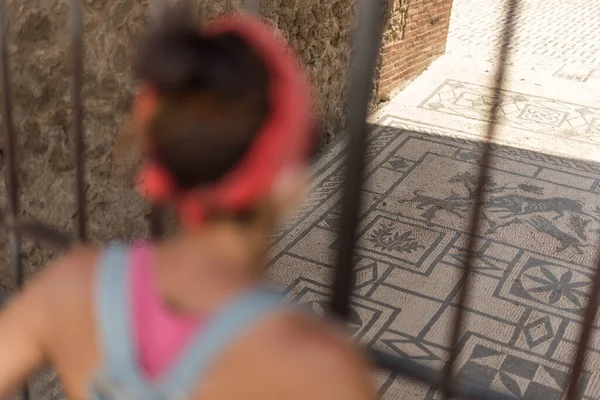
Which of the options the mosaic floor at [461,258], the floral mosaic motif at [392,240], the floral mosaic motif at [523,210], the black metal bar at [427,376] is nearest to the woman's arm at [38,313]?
the black metal bar at [427,376]

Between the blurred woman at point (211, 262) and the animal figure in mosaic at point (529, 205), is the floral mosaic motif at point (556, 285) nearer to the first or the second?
the animal figure in mosaic at point (529, 205)

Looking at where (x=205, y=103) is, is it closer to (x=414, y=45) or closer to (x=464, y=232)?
(x=464, y=232)

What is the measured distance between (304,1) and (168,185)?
129 inches

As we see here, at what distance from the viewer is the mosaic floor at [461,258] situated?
2559 millimetres

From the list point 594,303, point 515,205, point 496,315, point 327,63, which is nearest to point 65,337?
point 594,303

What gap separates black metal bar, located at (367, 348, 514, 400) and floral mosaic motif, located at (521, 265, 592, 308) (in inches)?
78.5

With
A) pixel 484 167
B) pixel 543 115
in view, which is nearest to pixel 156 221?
pixel 484 167

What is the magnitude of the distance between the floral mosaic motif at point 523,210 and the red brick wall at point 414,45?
1.45m

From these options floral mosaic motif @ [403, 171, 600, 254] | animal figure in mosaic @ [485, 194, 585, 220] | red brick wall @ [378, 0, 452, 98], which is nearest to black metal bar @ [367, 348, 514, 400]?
floral mosaic motif @ [403, 171, 600, 254]

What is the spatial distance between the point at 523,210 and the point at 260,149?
10.2 ft

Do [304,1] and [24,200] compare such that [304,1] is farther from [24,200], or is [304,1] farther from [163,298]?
[163,298]

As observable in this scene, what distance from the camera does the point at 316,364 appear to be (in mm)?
664

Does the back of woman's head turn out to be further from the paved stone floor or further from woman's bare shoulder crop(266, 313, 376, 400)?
the paved stone floor

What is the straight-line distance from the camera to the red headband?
27.1 inches
